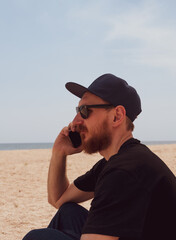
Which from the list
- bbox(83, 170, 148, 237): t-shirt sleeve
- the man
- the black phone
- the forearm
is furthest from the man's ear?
the forearm

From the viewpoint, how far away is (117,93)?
2652 mm

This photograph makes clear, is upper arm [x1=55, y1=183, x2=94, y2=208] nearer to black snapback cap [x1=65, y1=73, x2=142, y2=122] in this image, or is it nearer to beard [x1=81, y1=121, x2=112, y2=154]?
beard [x1=81, y1=121, x2=112, y2=154]

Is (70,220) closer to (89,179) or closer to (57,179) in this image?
(89,179)

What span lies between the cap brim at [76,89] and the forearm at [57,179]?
0.79m

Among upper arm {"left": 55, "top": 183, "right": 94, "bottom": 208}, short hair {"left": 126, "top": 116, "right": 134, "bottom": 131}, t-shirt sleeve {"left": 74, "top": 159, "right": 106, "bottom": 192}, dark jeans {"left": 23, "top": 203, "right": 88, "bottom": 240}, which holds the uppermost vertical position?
short hair {"left": 126, "top": 116, "right": 134, "bottom": 131}

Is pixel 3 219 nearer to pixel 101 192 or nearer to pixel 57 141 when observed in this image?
pixel 57 141

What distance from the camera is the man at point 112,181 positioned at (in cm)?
191

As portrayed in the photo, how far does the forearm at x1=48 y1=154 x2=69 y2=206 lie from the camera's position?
358cm

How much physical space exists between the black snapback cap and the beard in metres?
0.20

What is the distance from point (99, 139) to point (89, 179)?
773 mm

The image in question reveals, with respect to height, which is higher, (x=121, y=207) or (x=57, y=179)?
(x=121, y=207)

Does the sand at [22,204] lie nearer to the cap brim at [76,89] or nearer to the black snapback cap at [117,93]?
the cap brim at [76,89]

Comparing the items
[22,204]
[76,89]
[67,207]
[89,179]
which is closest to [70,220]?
[67,207]

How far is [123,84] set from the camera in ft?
8.92
